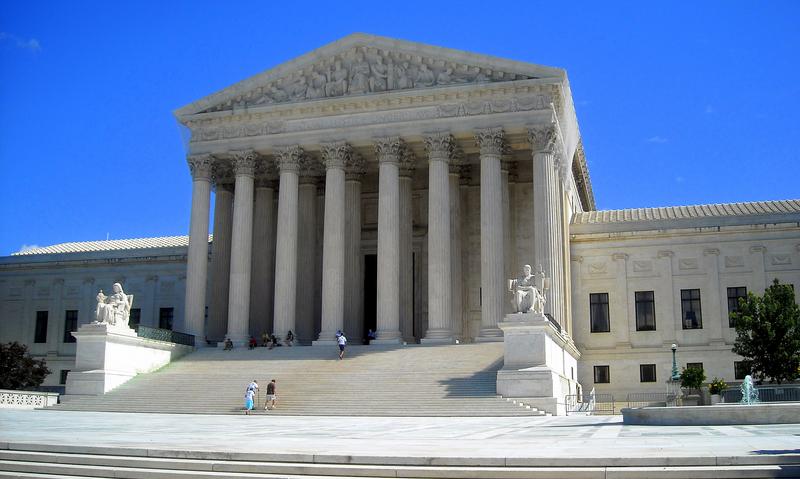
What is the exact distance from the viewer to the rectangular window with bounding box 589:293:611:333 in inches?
2019

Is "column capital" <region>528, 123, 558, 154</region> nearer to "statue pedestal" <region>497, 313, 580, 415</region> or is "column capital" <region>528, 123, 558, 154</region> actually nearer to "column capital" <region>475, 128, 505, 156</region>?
"column capital" <region>475, 128, 505, 156</region>

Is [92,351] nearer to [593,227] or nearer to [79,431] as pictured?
[79,431]

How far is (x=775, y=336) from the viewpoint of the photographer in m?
38.4

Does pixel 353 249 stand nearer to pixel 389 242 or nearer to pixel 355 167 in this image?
pixel 355 167

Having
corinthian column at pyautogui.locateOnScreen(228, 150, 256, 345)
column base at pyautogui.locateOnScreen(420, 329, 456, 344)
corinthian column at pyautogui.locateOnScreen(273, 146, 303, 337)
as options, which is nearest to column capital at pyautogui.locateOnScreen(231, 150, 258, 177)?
corinthian column at pyautogui.locateOnScreen(228, 150, 256, 345)

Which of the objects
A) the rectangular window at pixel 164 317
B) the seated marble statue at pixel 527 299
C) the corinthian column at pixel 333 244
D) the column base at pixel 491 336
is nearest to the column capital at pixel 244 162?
the corinthian column at pixel 333 244

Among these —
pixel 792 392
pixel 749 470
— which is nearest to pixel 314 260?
pixel 792 392

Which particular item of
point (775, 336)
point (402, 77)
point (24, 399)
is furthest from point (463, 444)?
point (402, 77)

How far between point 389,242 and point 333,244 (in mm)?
3204

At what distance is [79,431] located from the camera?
2166 centimetres

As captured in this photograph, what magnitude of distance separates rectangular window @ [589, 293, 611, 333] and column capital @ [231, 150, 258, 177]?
72.0 feet

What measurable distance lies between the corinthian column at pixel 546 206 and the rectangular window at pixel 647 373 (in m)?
9.12

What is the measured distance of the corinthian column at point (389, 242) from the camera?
44969mm

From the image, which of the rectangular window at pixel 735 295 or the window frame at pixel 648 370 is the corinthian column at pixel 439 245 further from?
the rectangular window at pixel 735 295
